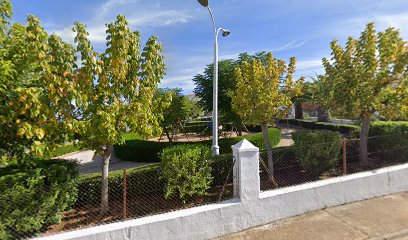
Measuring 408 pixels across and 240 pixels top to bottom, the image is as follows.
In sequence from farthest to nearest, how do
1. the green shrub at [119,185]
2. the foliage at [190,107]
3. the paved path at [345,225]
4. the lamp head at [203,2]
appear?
1. the foliage at [190,107]
2. the lamp head at [203,2]
3. the green shrub at [119,185]
4. the paved path at [345,225]

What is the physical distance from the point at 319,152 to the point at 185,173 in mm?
3954

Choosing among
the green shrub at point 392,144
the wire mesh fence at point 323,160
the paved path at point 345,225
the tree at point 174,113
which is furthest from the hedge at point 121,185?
the tree at point 174,113

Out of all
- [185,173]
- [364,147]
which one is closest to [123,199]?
[185,173]

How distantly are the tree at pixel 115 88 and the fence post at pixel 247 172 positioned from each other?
199 cm

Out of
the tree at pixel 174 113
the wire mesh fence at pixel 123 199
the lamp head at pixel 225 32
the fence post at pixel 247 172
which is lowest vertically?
the wire mesh fence at pixel 123 199

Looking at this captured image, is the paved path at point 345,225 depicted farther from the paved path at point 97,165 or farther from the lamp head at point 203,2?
the paved path at point 97,165

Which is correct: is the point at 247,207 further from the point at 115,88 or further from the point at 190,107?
the point at 190,107

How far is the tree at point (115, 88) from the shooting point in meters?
4.71

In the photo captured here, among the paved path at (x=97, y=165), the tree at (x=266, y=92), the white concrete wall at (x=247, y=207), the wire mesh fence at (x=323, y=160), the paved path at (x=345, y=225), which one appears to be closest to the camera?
the white concrete wall at (x=247, y=207)

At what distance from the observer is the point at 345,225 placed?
16.4 feet

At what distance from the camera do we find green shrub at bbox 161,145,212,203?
18.6ft

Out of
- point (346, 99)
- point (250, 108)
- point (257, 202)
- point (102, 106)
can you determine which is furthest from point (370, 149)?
point (102, 106)

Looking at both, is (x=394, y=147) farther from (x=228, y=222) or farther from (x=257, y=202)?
(x=228, y=222)

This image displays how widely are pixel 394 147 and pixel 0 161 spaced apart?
10731 millimetres
